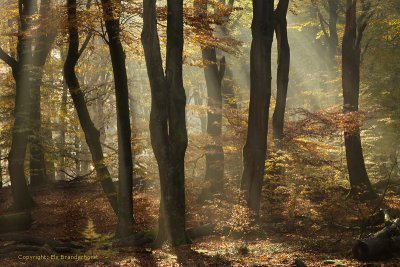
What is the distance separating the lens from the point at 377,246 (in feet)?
27.0

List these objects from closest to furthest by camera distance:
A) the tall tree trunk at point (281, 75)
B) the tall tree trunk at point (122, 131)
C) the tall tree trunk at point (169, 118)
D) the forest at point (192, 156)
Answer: the forest at point (192, 156) < the tall tree trunk at point (169, 118) < the tall tree trunk at point (122, 131) < the tall tree trunk at point (281, 75)

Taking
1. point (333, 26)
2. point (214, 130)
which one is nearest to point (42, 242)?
point (214, 130)

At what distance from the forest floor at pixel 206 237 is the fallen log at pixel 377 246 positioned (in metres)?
0.22

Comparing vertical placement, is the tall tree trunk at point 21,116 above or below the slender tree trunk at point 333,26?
below

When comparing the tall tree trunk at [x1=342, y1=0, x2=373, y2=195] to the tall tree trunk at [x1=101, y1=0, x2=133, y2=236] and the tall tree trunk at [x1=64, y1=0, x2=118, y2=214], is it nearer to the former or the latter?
the tall tree trunk at [x1=101, y1=0, x2=133, y2=236]

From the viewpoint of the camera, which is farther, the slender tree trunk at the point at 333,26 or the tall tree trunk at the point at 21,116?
the slender tree trunk at the point at 333,26

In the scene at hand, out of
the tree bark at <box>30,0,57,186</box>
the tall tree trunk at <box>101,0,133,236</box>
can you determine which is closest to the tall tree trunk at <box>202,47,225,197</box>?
the tall tree trunk at <box>101,0,133,236</box>

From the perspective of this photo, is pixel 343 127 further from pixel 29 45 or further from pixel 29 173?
pixel 29 173

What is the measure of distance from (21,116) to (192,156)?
728 centimetres

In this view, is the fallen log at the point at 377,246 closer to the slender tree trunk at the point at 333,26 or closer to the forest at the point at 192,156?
the forest at the point at 192,156

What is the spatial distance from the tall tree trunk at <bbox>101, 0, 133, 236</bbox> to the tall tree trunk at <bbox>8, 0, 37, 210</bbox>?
16.8ft

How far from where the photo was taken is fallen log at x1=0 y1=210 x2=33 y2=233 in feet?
46.8

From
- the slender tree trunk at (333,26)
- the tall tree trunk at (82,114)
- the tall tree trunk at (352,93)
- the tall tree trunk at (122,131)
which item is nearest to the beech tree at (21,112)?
the tall tree trunk at (82,114)

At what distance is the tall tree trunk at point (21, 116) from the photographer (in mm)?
16016
